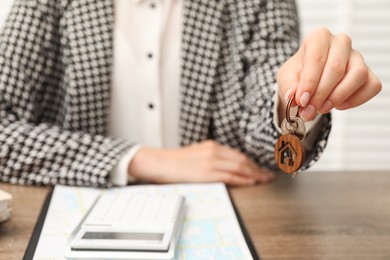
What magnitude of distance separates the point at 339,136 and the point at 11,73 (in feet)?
4.13

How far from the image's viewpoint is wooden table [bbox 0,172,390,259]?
58cm

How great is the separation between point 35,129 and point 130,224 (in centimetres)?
36

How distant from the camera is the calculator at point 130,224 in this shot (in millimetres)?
529

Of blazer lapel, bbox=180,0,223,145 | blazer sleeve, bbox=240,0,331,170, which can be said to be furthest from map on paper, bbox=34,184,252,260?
blazer lapel, bbox=180,0,223,145

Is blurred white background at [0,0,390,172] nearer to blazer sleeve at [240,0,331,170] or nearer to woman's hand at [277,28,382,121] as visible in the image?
blazer sleeve at [240,0,331,170]

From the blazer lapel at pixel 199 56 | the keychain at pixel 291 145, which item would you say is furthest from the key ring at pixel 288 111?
the blazer lapel at pixel 199 56

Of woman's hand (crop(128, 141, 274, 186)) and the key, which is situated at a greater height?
the key

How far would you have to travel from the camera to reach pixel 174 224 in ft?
1.92

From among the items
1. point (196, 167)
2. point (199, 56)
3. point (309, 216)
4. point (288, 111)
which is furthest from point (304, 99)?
point (199, 56)

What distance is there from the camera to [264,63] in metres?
0.93

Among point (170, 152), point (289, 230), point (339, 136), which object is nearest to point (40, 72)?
point (170, 152)

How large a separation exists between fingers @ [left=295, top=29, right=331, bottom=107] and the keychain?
0.05 feet

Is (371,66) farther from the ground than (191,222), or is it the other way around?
(191,222)

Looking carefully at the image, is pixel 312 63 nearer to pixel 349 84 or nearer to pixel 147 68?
pixel 349 84
